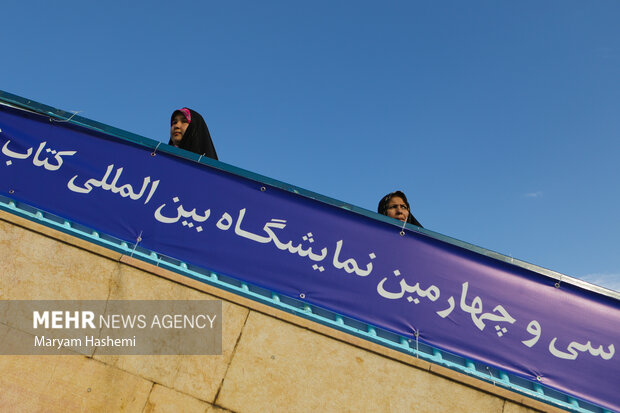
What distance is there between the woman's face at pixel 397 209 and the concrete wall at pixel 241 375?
172 centimetres

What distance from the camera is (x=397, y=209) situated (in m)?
4.23

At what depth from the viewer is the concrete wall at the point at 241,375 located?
2.73 metres

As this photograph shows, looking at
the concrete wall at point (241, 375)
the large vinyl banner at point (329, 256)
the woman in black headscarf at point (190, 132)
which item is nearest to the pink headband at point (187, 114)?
the woman in black headscarf at point (190, 132)

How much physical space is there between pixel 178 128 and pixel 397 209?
9.93ft

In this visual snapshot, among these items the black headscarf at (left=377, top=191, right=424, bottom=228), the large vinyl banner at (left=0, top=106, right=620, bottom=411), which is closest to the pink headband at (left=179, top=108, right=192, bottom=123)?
the large vinyl banner at (left=0, top=106, right=620, bottom=411)

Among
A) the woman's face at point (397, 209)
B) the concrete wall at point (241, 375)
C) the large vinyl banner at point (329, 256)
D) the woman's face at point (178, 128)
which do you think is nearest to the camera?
the concrete wall at point (241, 375)

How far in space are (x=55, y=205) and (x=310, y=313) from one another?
2.71 metres

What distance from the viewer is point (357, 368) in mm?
2869

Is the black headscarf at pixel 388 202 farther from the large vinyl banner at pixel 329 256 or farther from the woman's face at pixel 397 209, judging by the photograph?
the large vinyl banner at pixel 329 256

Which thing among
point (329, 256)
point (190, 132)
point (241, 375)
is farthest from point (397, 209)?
point (190, 132)

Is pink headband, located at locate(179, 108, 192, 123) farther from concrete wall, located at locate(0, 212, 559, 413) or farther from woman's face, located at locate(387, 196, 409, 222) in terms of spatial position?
woman's face, located at locate(387, 196, 409, 222)

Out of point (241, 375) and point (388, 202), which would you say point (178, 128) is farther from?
point (241, 375)

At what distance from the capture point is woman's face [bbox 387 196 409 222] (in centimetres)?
418

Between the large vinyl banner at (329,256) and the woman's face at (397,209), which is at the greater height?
the woman's face at (397,209)
